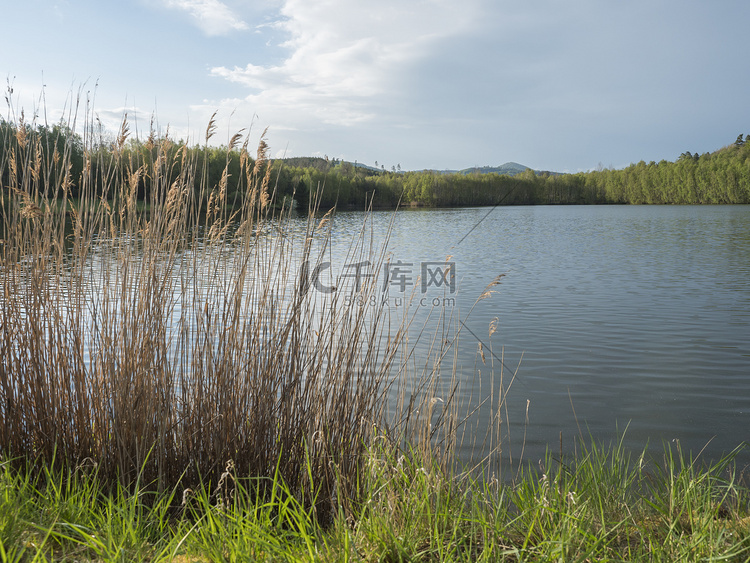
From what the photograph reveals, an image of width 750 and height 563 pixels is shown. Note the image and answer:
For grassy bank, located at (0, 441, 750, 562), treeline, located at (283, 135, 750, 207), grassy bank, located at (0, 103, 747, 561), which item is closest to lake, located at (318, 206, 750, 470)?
grassy bank, located at (0, 103, 747, 561)

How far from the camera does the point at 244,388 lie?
2.53 metres

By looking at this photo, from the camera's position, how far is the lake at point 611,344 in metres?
4.47

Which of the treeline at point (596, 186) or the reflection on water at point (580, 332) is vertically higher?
the treeline at point (596, 186)

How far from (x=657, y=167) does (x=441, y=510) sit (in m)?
86.8

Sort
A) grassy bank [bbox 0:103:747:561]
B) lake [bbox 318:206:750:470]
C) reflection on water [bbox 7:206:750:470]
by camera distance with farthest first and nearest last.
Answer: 1. lake [bbox 318:206:750:470]
2. reflection on water [bbox 7:206:750:470]
3. grassy bank [bbox 0:103:747:561]

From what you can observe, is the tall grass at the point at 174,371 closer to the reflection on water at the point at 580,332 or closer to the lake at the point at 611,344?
the reflection on water at the point at 580,332

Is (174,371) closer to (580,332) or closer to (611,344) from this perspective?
(611,344)

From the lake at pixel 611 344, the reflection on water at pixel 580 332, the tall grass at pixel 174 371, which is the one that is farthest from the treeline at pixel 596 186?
the tall grass at pixel 174 371

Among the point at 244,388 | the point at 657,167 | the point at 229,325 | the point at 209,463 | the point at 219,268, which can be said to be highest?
the point at 657,167

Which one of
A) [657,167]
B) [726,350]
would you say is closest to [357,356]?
[726,350]

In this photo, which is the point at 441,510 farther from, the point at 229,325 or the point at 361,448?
the point at 229,325

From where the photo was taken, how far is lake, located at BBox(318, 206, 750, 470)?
14.7ft

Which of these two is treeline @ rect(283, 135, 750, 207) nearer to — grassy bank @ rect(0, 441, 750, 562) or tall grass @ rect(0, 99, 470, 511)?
tall grass @ rect(0, 99, 470, 511)

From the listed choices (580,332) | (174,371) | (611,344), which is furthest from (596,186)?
(174,371)
